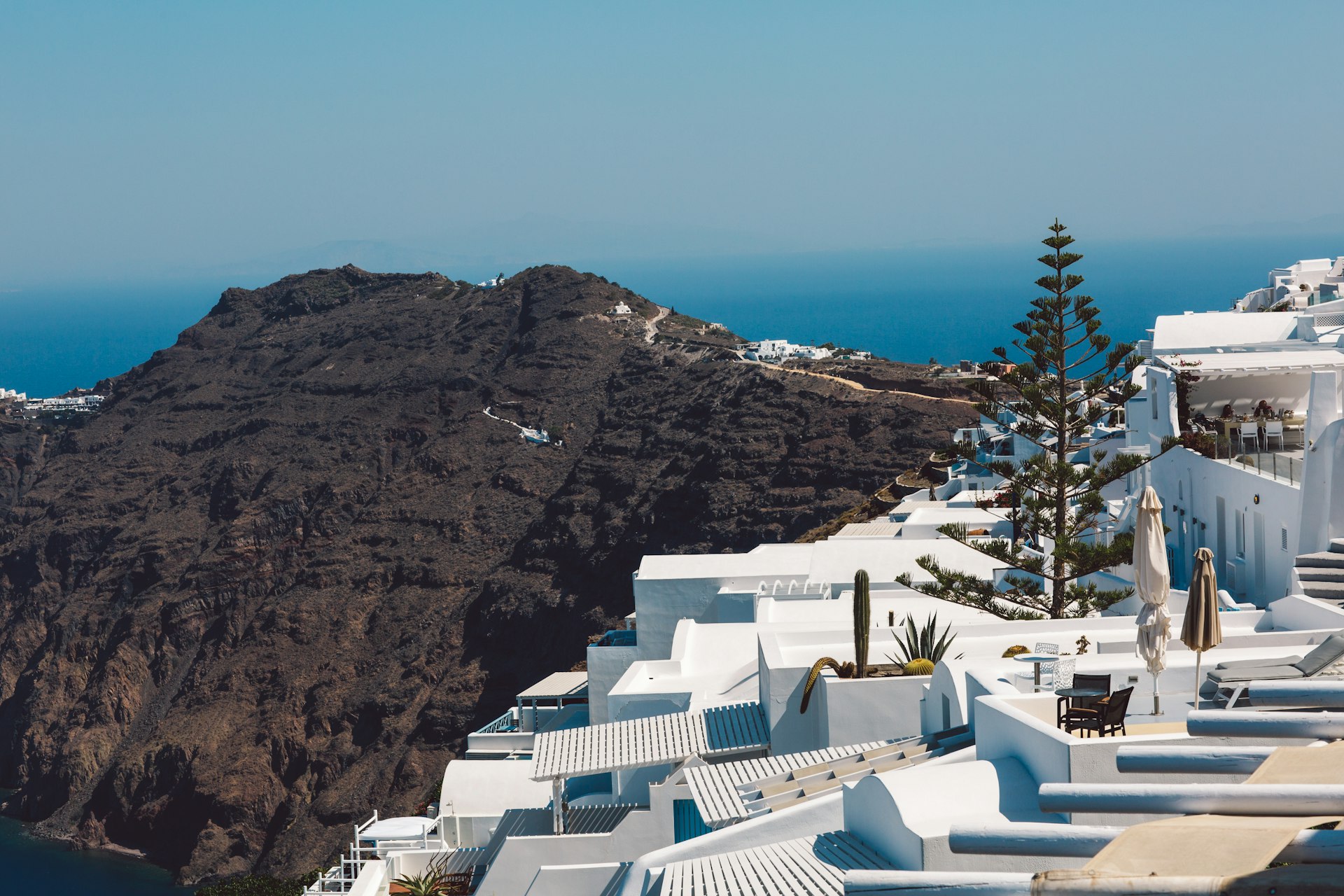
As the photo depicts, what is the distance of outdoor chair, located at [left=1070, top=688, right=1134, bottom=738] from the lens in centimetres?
833

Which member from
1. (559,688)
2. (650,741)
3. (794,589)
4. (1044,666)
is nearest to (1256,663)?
(1044,666)

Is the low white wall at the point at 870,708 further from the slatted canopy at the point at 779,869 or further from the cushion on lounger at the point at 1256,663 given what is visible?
the cushion on lounger at the point at 1256,663

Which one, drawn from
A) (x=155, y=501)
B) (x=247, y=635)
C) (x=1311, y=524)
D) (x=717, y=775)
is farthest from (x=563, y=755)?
(x=155, y=501)

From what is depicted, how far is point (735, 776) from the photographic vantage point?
11977mm

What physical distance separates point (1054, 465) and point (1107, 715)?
998 cm

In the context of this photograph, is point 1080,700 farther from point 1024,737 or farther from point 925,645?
point 925,645

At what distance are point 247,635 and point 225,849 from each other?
14048 millimetres

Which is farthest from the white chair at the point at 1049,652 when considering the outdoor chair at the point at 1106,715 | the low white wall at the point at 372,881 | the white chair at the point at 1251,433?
the low white wall at the point at 372,881

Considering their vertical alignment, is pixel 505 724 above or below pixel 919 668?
below

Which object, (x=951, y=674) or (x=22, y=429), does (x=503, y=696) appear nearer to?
(x=951, y=674)

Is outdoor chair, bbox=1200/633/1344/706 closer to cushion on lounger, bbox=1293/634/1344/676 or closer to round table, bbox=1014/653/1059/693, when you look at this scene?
cushion on lounger, bbox=1293/634/1344/676

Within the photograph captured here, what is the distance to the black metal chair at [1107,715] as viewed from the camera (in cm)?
833

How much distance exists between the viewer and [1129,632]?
1290 cm

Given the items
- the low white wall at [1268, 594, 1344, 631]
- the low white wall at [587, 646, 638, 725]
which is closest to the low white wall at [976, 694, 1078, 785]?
the low white wall at [1268, 594, 1344, 631]
